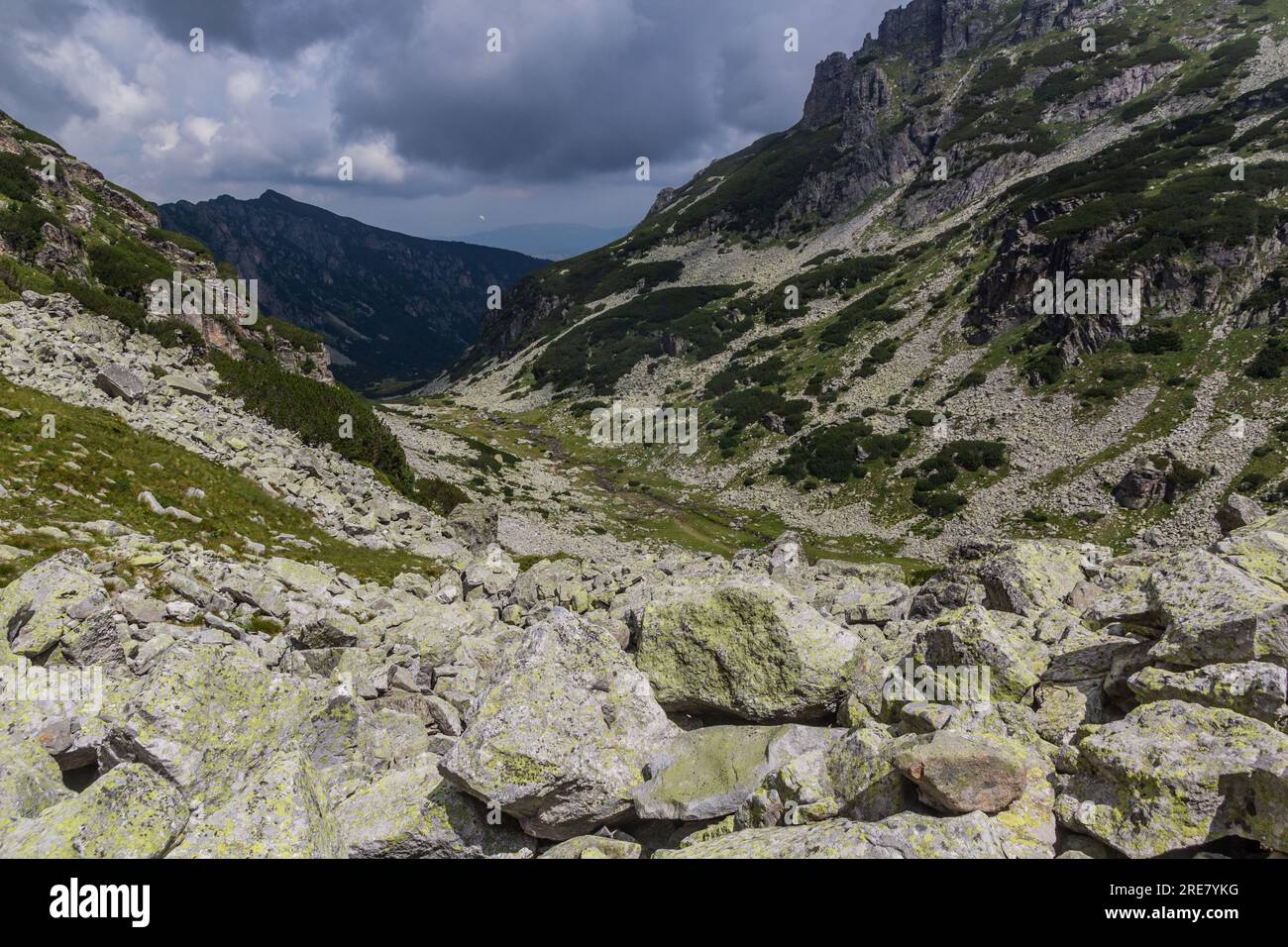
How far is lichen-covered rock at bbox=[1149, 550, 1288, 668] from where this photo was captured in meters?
5.90

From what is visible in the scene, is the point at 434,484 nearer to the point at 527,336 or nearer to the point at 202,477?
the point at 202,477

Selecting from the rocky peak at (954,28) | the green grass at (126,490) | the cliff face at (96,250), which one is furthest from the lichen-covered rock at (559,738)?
the rocky peak at (954,28)

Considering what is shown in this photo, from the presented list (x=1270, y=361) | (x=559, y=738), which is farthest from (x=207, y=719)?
(x=1270, y=361)

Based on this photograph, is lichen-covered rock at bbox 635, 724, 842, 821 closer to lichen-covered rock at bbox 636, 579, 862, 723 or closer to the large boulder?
Answer: lichen-covered rock at bbox 636, 579, 862, 723

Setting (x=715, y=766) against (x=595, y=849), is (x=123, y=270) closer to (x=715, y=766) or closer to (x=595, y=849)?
(x=595, y=849)

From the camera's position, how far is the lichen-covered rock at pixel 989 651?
7559 millimetres

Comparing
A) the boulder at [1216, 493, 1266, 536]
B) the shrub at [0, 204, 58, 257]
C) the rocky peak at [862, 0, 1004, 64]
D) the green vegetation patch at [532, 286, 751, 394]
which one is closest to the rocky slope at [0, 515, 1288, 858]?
the boulder at [1216, 493, 1266, 536]

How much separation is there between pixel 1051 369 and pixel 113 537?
75320mm

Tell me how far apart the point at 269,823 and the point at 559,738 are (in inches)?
100

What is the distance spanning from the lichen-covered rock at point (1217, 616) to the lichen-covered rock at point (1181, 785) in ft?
3.58

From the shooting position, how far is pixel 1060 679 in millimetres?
7551

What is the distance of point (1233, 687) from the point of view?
554 centimetres

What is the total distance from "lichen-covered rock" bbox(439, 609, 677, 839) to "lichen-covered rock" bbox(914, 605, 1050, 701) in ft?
12.5
